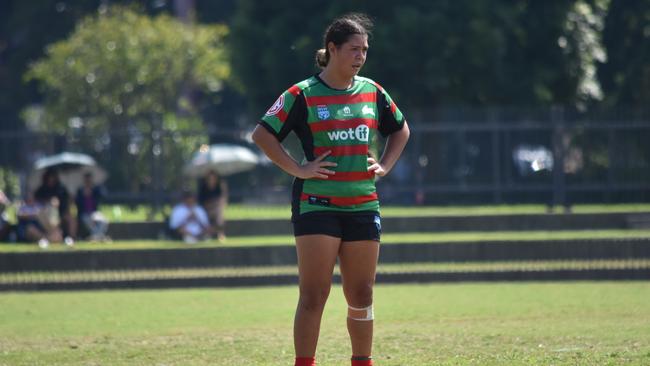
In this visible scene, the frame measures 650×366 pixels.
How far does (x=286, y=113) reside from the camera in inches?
278

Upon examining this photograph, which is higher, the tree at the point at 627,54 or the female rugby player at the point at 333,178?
the tree at the point at 627,54

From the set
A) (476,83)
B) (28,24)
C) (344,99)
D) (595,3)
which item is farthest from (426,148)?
(28,24)

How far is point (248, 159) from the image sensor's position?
82.2 ft

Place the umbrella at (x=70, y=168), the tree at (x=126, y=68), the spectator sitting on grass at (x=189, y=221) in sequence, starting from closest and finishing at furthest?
the spectator sitting on grass at (x=189, y=221) → the umbrella at (x=70, y=168) → the tree at (x=126, y=68)

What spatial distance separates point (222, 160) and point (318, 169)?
705 inches

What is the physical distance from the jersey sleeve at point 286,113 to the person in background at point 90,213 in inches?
624

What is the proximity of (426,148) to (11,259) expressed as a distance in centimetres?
1018

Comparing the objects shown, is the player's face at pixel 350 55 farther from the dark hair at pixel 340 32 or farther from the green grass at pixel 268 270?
the green grass at pixel 268 270

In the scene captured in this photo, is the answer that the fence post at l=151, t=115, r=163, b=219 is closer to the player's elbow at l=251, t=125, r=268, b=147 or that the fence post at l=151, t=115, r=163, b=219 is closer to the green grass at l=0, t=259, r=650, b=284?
the green grass at l=0, t=259, r=650, b=284

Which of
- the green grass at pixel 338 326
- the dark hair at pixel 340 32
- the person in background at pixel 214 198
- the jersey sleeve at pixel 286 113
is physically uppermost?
the dark hair at pixel 340 32

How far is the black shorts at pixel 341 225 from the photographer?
7059mm

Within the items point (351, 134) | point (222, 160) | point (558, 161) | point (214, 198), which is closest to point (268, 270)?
point (214, 198)

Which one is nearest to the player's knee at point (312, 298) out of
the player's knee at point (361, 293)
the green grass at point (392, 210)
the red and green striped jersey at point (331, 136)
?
the player's knee at point (361, 293)

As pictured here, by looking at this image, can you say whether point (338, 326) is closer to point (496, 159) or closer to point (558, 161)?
point (558, 161)
